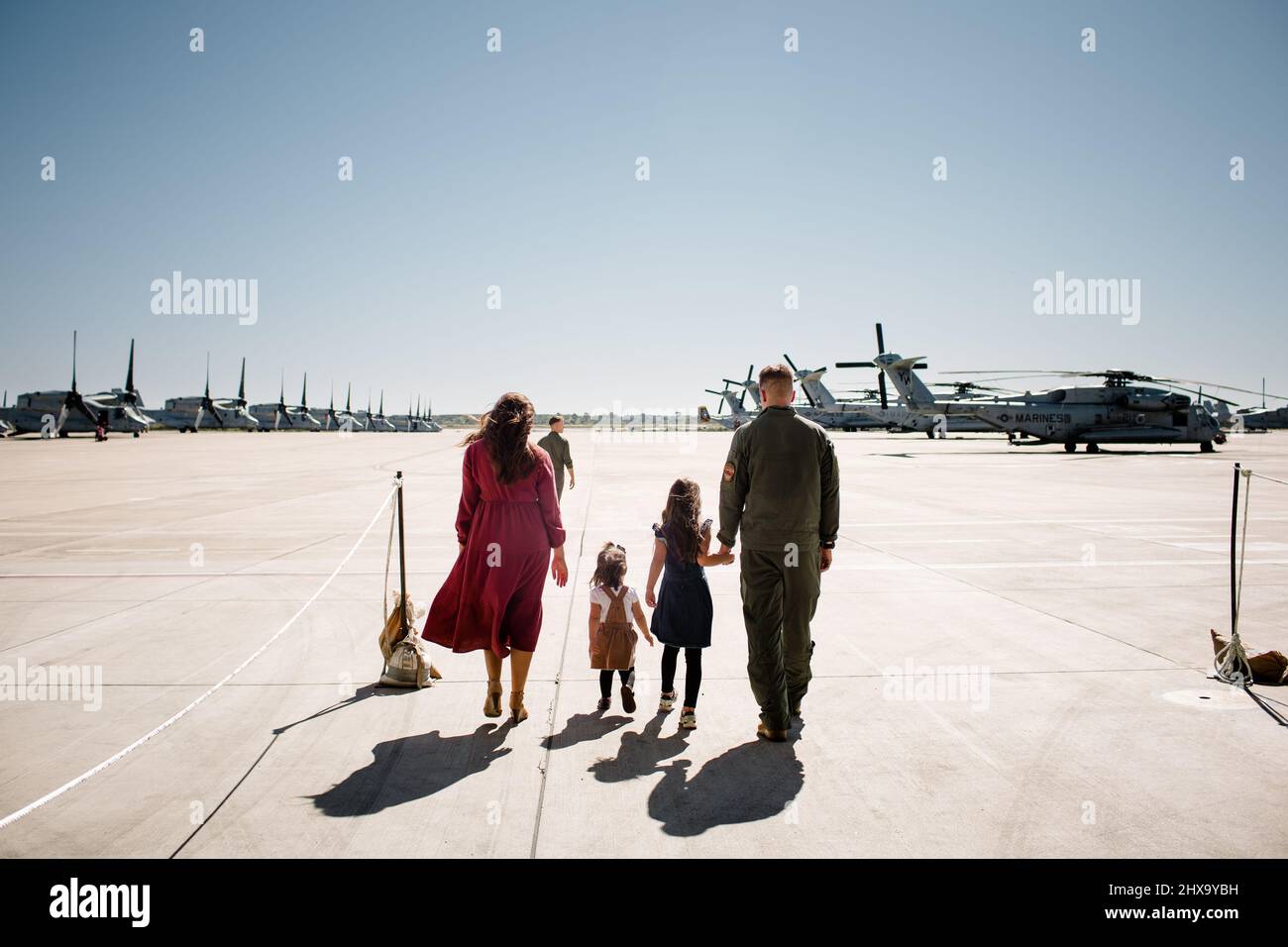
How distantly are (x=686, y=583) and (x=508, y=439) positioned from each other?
1.44 meters

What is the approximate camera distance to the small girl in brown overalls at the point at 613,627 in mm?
4617

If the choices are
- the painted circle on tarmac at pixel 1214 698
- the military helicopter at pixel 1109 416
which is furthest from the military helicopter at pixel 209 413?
the painted circle on tarmac at pixel 1214 698

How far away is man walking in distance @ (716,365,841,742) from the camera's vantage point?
167 inches

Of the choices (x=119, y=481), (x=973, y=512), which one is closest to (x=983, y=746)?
(x=973, y=512)

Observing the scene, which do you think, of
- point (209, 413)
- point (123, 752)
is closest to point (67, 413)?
point (209, 413)

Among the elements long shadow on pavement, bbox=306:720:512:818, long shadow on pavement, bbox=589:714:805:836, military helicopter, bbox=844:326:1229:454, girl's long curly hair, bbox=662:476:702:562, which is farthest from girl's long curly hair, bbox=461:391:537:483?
military helicopter, bbox=844:326:1229:454

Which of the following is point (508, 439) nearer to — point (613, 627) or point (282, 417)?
point (613, 627)

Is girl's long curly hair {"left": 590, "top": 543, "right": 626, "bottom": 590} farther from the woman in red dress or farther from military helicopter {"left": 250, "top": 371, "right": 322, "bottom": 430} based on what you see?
military helicopter {"left": 250, "top": 371, "right": 322, "bottom": 430}

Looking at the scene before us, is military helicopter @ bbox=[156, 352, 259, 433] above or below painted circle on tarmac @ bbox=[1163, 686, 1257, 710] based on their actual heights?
above

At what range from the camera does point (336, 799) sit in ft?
11.3

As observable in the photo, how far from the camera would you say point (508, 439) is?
4.45 metres

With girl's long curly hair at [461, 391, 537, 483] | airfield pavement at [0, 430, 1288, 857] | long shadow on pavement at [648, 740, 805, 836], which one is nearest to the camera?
airfield pavement at [0, 430, 1288, 857]

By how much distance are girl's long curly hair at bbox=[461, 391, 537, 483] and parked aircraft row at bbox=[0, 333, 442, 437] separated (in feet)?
217

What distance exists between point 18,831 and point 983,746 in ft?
15.5
